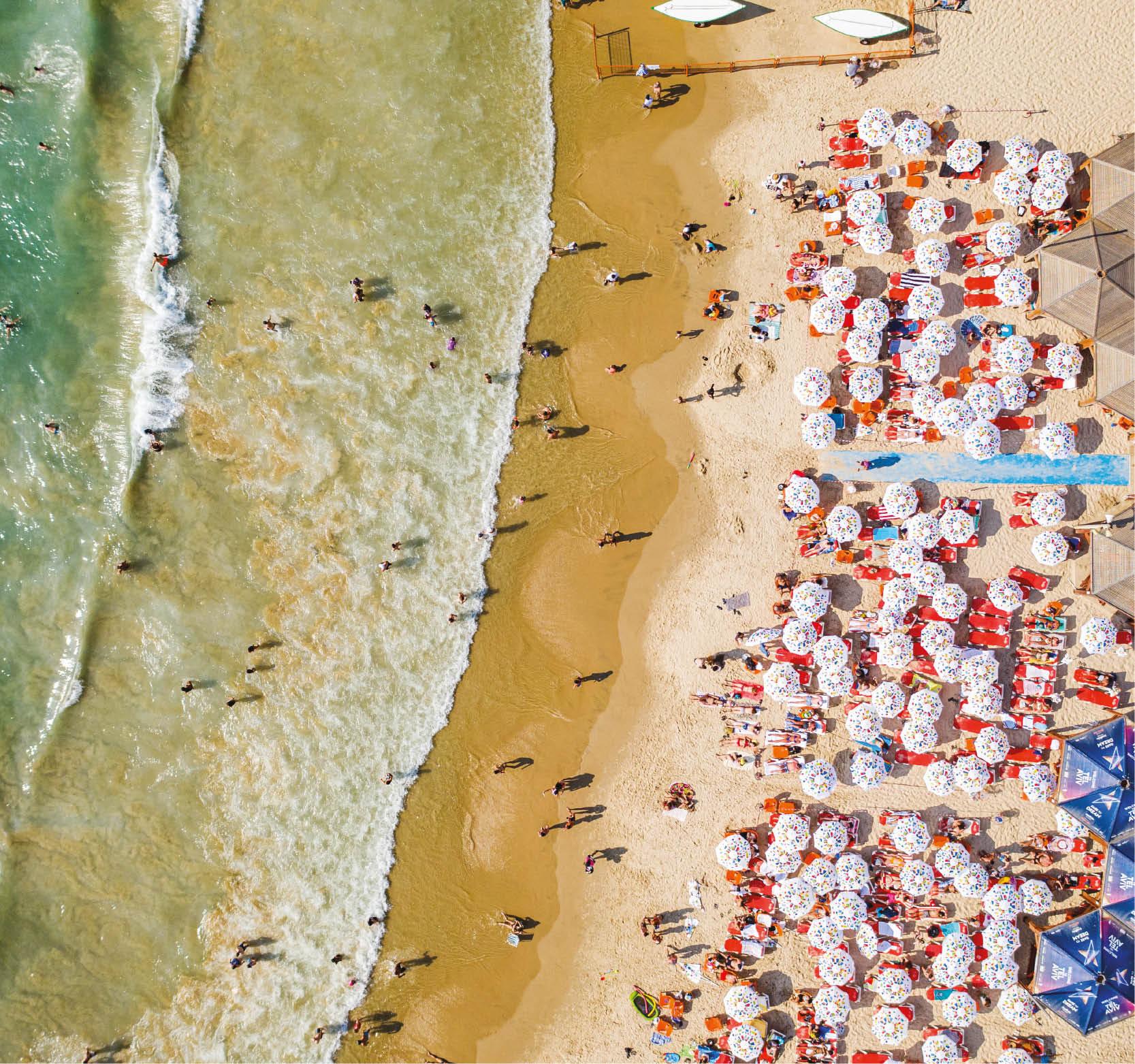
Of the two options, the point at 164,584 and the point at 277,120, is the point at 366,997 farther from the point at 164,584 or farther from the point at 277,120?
the point at 277,120

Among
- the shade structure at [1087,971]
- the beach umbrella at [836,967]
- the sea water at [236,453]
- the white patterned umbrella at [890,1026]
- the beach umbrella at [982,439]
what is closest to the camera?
the shade structure at [1087,971]

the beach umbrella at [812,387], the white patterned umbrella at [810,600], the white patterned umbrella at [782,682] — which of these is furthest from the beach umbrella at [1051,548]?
the white patterned umbrella at [782,682]

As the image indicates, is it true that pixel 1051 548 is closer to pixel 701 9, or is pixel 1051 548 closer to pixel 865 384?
pixel 865 384

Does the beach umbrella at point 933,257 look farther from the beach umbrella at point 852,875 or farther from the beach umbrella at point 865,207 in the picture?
the beach umbrella at point 852,875

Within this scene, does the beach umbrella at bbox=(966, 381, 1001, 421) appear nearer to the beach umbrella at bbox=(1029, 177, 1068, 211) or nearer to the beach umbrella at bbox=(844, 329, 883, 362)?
the beach umbrella at bbox=(844, 329, 883, 362)

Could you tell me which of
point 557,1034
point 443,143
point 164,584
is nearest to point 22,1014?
point 164,584

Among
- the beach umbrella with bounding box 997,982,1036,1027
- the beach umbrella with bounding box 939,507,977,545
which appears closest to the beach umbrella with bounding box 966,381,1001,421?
the beach umbrella with bounding box 939,507,977,545
